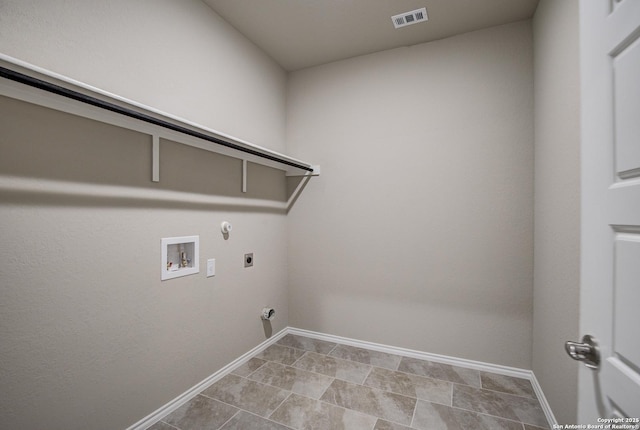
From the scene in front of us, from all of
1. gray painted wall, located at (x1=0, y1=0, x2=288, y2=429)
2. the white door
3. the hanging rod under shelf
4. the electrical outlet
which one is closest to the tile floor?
gray painted wall, located at (x1=0, y1=0, x2=288, y2=429)

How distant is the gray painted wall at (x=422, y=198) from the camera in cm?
217

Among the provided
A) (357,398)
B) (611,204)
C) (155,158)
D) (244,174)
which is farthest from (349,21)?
(357,398)

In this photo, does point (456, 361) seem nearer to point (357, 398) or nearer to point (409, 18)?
point (357, 398)

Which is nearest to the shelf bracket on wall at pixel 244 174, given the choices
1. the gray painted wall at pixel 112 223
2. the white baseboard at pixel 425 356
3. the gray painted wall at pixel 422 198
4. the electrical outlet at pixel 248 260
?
the gray painted wall at pixel 112 223

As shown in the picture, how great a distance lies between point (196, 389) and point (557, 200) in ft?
8.38

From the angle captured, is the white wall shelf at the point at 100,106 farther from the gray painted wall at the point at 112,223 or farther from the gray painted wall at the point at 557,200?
the gray painted wall at the point at 557,200

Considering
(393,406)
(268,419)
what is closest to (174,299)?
(268,419)

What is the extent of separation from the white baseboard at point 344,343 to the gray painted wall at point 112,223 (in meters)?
0.06

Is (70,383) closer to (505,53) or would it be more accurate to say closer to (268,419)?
(268,419)

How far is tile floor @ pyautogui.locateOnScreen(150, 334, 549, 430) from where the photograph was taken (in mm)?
1653

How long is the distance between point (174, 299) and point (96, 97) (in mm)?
1191

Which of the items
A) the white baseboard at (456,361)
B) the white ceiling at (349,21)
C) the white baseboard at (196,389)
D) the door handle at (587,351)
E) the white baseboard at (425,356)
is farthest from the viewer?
the white baseboard at (425,356)

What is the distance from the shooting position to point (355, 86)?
106 inches

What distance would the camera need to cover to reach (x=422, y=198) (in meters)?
2.43
